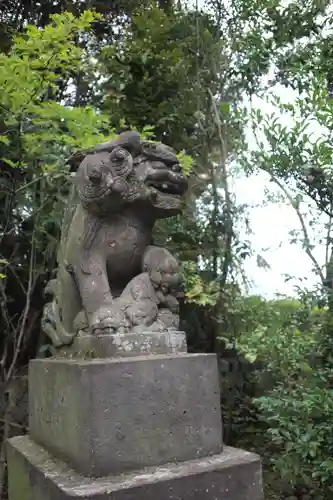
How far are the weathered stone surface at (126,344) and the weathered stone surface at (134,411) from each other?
58mm

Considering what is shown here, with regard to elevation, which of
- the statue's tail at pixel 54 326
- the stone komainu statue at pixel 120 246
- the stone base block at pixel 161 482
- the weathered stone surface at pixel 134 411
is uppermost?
the stone komainu statue at pixel 120 246

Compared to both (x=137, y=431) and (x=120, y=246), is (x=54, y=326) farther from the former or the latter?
(x=137, y=431)

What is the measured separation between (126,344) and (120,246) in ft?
1.36

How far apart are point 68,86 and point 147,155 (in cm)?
317

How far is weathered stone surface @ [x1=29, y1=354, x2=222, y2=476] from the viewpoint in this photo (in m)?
1.70

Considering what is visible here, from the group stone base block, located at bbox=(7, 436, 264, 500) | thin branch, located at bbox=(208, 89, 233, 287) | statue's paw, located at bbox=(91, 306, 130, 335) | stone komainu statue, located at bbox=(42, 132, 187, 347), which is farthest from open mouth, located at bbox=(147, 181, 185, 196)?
thin branch, located at bbox=(208, 89, 233, 287)

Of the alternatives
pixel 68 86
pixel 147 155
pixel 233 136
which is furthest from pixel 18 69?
pixel 233 136

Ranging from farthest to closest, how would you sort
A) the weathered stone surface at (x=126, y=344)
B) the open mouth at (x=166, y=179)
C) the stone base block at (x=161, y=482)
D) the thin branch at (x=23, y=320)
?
the thin branch at (x=23, y=320)
the open mouth at (x=166, y=179)
the weathered stone surface at (x=126, y=344)
the stone base block at (x=161, y=482)

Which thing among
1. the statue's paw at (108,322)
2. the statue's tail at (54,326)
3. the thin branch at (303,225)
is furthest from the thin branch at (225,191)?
the statue's paw at (108,322)

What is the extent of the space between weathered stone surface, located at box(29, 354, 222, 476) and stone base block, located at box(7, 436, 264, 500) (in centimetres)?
5

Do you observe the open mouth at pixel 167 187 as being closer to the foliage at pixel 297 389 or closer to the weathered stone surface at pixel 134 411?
the weathered stone surface at pixel 134 411

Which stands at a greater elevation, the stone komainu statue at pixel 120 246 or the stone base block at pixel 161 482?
the stone komainu statue at pixel 120 246

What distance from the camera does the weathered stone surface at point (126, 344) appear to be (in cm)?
184

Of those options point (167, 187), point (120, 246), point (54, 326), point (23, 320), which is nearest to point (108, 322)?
point (120, 246)
